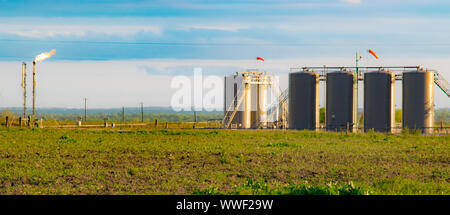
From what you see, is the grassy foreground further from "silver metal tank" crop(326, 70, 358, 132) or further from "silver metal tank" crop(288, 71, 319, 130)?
"silver metal tank" crop(288, 71, 319, 130)

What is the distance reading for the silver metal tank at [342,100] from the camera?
4553cm

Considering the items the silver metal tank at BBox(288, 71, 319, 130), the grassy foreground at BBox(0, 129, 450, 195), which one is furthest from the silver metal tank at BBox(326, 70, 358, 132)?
the grassy foreground at BBox(0, 129, 450, 195)

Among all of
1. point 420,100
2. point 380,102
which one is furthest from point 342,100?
point 420,100

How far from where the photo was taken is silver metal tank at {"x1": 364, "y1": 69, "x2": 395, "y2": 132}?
44.8m

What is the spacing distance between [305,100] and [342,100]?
3.62m

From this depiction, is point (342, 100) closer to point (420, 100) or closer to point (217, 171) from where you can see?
point (420, 100)

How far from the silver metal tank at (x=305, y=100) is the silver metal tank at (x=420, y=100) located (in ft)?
27.5

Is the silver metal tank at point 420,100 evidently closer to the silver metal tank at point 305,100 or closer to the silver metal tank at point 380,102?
the silver metal tank at point 380,102

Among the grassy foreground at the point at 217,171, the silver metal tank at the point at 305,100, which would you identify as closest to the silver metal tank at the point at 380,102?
the silver metal tank at the point at 305,100

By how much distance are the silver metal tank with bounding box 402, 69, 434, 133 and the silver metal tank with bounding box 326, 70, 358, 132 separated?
15.8 ft
